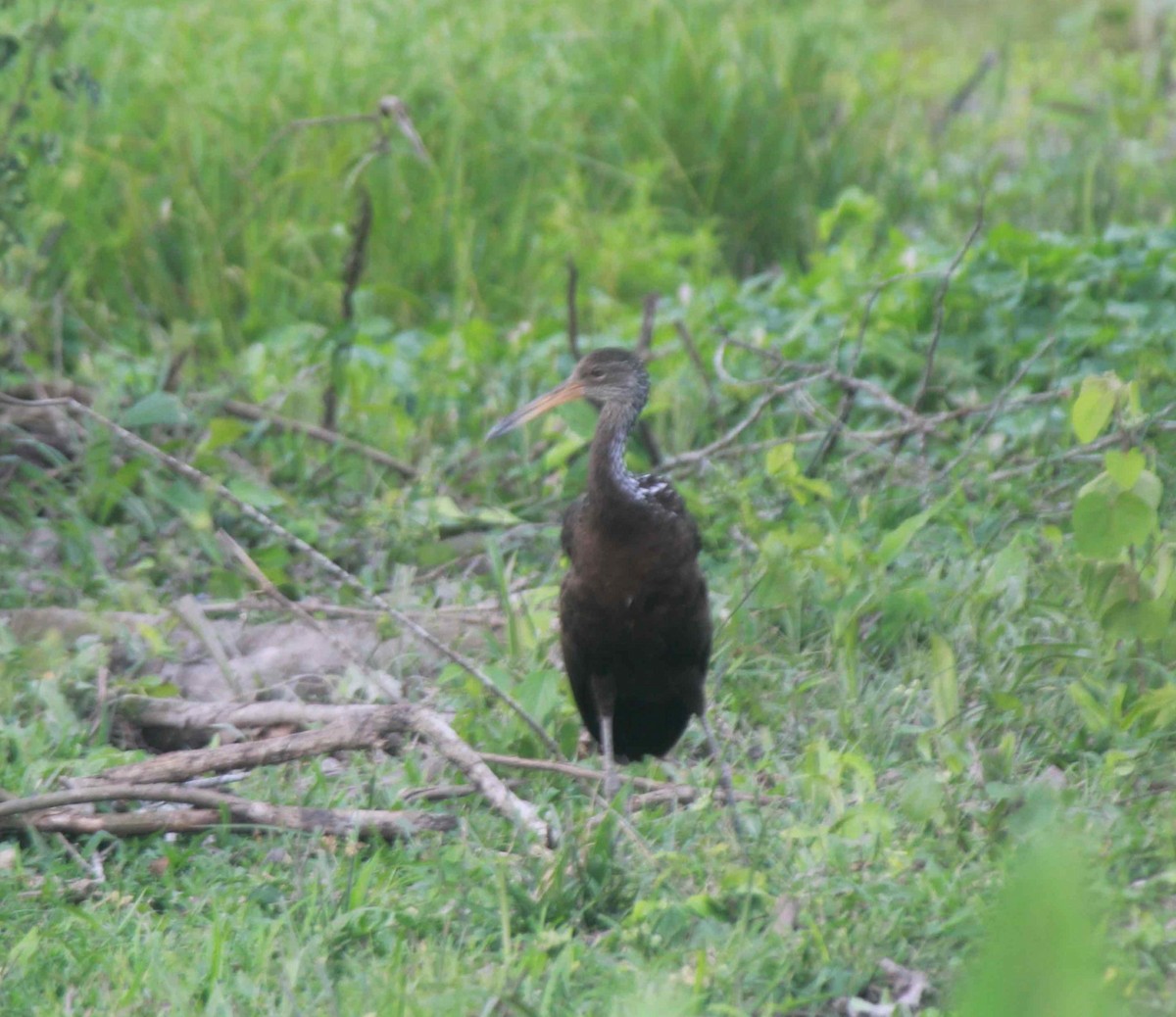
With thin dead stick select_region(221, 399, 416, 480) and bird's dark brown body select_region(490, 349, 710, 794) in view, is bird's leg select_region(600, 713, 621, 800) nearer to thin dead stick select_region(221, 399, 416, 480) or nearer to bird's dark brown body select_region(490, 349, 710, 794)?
bird's dark brown body select_region(490, 349, 710, 794)

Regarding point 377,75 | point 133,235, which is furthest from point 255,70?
point 133,235

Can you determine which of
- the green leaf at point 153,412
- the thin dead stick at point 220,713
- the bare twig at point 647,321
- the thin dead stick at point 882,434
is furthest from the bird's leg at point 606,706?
the green leaf at point 153,412

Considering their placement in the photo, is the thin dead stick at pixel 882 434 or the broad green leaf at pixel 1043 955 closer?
the broad green leaf at pixel 1043 955

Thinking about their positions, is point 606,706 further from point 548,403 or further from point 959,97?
point 959,97

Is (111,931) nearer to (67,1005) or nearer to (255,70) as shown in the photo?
(67,1005)

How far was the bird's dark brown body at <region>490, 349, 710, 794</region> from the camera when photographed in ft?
11.8

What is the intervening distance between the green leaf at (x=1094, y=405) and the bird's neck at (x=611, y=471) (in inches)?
35.2

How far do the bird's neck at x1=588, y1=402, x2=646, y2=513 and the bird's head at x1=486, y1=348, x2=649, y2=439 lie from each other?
128mm

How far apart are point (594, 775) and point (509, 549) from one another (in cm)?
163

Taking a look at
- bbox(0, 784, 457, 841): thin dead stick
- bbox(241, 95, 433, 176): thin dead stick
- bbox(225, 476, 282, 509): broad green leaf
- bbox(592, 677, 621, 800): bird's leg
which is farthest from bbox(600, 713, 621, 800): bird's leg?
bbox(241, 95, 433, 176): thin dead stick

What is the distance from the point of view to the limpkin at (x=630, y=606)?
11.8 ft

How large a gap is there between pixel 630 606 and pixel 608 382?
2.45 feet

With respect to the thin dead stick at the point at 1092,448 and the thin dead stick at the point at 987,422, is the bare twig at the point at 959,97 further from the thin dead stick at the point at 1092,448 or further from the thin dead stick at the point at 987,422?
the thin dead stick at the point at 1092,448

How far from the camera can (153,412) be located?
5.10 m
